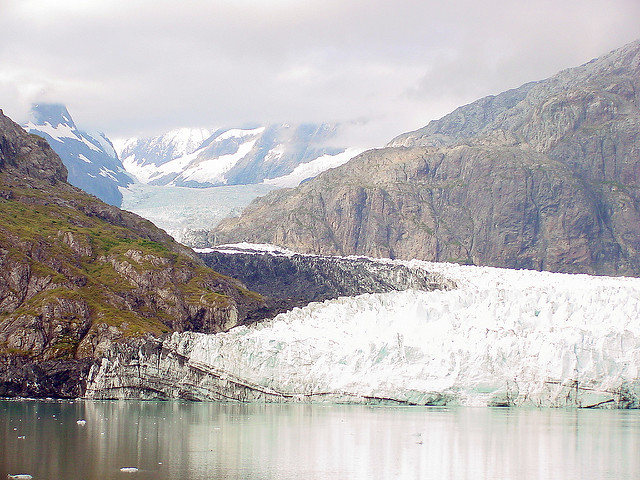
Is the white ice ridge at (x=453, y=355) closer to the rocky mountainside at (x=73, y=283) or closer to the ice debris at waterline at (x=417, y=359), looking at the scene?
the ice debris at waterline at (x=417, y=359)

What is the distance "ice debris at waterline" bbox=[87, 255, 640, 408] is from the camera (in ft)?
286

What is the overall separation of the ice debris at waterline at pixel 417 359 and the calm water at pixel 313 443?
235 cm

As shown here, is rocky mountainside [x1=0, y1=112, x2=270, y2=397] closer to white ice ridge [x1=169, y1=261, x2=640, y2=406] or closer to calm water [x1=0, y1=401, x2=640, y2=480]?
calm water [x1=0, y1=401, x2=640, y2=480]

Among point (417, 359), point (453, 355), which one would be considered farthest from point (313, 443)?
point (453, 355)

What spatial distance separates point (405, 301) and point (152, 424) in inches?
1560

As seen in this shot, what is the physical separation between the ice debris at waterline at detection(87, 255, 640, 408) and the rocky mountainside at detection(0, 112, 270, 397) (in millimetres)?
6553

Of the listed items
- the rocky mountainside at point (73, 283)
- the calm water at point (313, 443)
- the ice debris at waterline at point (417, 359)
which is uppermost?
the rocky mountainside at point (73, 283)

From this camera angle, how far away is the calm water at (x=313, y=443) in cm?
5488

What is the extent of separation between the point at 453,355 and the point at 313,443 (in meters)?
26.0

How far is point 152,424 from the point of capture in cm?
7394

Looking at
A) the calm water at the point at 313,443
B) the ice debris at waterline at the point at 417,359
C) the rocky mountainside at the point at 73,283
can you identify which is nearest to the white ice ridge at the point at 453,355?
the ice debris at waterline at the point at 417,359

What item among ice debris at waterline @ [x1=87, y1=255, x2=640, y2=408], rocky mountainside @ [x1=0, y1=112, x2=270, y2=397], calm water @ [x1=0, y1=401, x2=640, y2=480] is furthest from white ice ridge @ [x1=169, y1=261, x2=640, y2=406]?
rocky mountainside @ [x1=0, y1=112, x2=270, y2=397]

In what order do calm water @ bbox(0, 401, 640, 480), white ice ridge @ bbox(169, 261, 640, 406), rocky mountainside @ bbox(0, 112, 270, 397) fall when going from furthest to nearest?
rocky mountainside @ bbox(0, 112, 270, 397)
white ice ridge @ bbox(169, 261, 640, 406)
calm water @ bbox(0, 401, 640, 480)

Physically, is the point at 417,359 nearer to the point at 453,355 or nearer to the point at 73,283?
the point at 453,355
